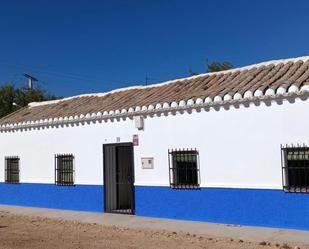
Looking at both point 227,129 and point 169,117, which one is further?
point 169,117

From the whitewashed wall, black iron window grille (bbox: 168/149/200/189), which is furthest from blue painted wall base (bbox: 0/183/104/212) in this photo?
black iron window grille (bbox: 168/149/200/189)

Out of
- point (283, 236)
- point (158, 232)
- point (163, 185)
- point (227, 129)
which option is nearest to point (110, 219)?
point (163, 185)

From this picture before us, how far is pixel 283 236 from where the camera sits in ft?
32.1

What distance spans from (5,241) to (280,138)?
644 cm

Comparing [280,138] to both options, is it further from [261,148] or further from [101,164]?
[101,164]

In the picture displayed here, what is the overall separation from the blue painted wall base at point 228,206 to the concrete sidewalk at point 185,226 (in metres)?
0.25

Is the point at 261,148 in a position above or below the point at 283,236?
above

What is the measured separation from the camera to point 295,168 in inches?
411

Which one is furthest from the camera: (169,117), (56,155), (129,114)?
(56,155)

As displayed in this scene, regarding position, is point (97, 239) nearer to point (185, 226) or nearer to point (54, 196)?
point (185, 226)

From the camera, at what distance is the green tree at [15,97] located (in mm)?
42469

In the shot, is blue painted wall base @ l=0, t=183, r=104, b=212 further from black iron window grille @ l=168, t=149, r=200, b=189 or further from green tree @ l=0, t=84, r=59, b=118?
green tree @ l=0, t=84, r=59, b=118

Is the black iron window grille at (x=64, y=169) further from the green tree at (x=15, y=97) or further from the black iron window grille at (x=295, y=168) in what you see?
the green tree at (x=15, y=97)

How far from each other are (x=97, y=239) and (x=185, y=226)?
229 centimetres
